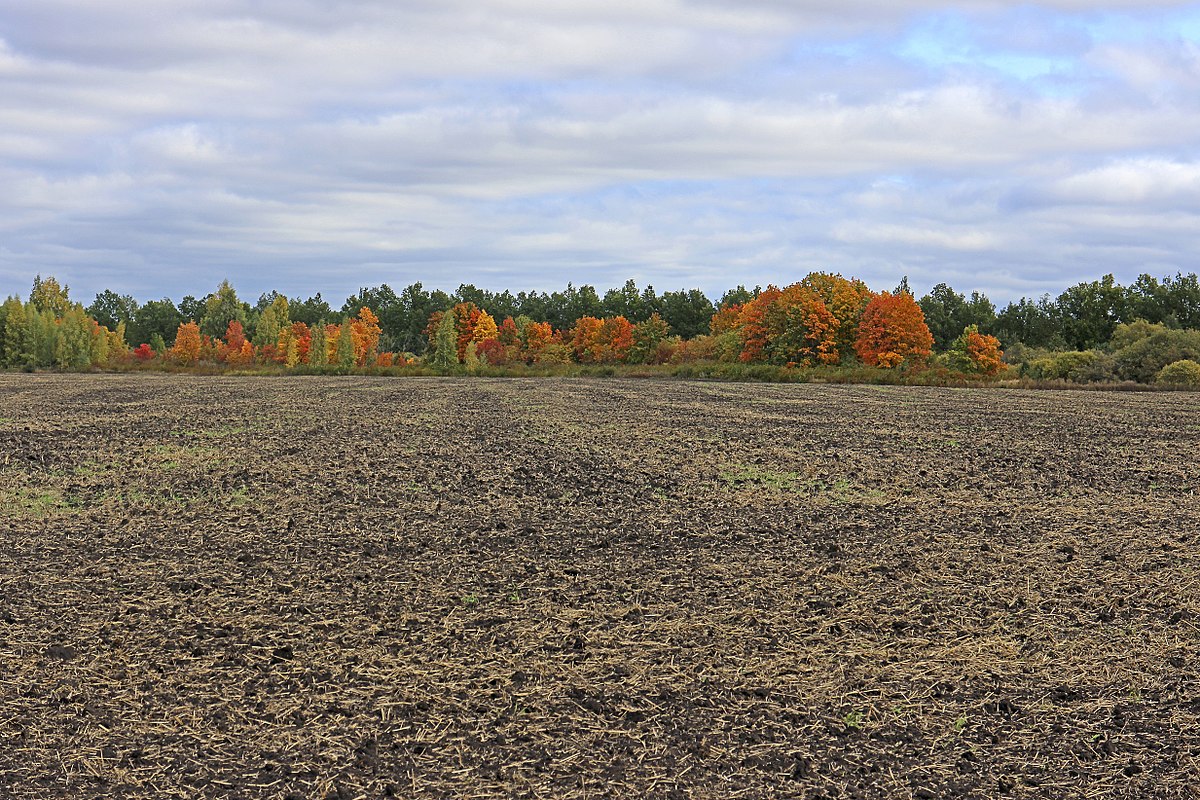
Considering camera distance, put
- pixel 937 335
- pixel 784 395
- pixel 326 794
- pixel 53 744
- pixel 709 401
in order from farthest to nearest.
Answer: pixel 937 335 → pixel 784 395 → pixel 709 401 → pixel 53 744 → pixel 326 794

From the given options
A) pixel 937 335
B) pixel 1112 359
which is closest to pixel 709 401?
pixel 1112 359

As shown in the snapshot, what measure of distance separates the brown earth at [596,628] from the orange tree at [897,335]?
147 ft

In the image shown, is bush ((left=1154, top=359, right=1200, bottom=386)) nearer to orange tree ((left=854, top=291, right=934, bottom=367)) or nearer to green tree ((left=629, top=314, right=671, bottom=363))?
orange tree ((left=854, top=291, right=934, bottom=367))

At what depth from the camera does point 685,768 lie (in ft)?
16.3

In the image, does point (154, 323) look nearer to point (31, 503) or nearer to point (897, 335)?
point (897, 335)

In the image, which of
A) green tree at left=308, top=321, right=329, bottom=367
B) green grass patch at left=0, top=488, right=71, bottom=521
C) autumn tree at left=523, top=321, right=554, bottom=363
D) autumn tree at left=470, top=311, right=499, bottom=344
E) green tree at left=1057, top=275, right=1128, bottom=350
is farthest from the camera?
autumn tree at left=470, top=311, right=499, bottom=344

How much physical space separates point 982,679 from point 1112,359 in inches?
1709

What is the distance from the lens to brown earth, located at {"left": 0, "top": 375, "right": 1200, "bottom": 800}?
5055 mm

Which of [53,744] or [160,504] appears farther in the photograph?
[160,504]

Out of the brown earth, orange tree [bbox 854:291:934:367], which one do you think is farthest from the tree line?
the brown earth

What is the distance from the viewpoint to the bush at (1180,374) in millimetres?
39219

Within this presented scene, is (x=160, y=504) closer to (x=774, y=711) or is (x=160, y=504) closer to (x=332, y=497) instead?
(x=332, y=497)

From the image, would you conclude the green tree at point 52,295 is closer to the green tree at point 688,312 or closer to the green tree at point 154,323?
the green tree at point 154,323

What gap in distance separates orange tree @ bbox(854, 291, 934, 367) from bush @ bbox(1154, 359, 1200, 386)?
58.8 feet
